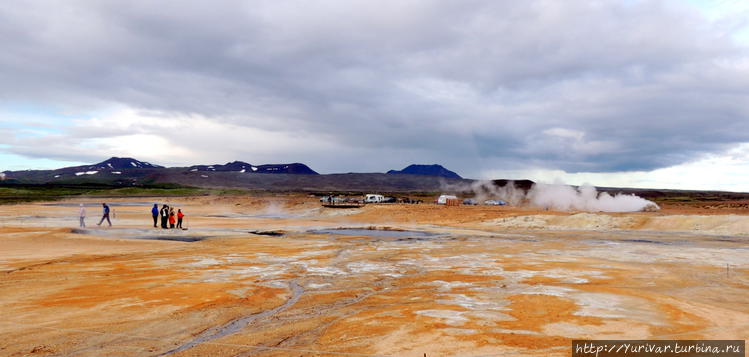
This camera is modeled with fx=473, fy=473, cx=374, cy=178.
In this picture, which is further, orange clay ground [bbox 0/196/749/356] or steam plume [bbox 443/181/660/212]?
steam plume [bbox 443/181/660/212]

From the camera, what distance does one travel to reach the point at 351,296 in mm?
13852

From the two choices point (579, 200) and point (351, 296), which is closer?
point (351, 296)

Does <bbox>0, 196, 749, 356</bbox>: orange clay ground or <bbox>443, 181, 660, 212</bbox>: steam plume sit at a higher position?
<bbox>443, 181, 660, 212</bbox>: steam plume

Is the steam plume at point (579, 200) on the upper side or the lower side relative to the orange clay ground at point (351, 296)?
upper

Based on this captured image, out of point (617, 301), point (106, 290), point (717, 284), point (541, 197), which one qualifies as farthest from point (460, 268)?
point (541, 197)

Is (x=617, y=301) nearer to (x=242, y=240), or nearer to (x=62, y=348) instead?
(x=62, y=348)

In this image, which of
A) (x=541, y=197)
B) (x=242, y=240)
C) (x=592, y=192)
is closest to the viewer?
(x=242, y=240)

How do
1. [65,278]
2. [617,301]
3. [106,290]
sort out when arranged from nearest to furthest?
1. [617,301]
2. [106,290]
3. [65,278]

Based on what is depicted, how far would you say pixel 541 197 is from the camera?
84938mm

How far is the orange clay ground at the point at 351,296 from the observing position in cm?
925

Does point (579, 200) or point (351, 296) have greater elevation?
point (579, 200)

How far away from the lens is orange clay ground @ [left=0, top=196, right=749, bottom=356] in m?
9.25

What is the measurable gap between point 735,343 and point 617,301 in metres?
3.94

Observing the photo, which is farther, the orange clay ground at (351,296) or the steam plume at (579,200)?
the steam plume at (579,200)
